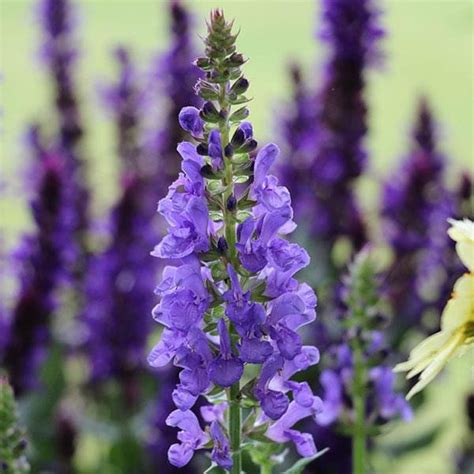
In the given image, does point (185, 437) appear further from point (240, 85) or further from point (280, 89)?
point (280, 89)

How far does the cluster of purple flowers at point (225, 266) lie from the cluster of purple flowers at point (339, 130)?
839mm

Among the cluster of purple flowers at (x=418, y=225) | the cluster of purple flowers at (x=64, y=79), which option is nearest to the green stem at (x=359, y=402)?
the cluster of purple flowers at (x=418, y=225)

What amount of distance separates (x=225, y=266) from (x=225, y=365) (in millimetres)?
46

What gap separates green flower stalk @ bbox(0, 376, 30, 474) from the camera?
0.63 m

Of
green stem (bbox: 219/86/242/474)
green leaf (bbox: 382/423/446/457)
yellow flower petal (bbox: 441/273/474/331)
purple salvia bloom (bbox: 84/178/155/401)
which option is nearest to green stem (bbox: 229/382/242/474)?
green stem (bbox: 219/86/242/474)

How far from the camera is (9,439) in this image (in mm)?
632

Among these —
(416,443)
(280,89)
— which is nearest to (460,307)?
(416,443)

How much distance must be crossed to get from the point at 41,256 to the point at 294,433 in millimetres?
783

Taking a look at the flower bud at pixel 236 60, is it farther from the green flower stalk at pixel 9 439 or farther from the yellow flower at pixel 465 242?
the green flower stalk at pixel 9 439

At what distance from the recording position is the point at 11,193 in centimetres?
158

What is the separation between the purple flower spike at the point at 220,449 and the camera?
524mm

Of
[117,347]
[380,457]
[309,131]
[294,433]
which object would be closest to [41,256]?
[117,347]

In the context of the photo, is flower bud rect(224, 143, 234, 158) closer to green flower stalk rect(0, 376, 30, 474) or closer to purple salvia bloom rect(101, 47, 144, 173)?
green flower stalk rect(0, 376, 30, 474)

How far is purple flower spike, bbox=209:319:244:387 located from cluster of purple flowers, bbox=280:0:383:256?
2.81 feet
